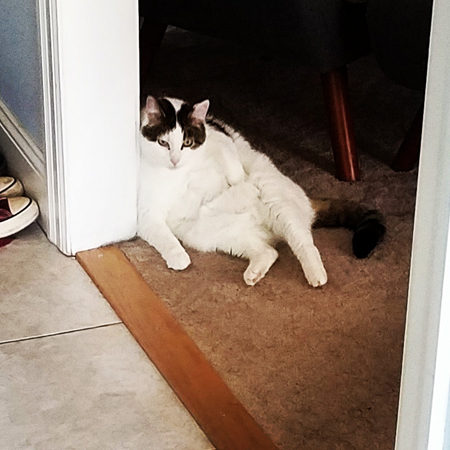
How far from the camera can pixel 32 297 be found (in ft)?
5.46

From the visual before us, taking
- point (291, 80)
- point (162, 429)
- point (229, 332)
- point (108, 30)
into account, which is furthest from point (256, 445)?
point (291, 80)

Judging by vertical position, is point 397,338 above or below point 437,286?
below

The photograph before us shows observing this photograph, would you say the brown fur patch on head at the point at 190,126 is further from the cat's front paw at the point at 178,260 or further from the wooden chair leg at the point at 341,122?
the wooden chair leg at the point at 341,122

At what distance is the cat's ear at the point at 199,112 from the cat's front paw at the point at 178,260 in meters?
0.34

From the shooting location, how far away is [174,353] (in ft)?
4.90

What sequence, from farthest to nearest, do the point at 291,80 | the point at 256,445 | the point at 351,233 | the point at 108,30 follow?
the point at 291,80, the point at 351,233, the point at 108,30, the point at 256,445

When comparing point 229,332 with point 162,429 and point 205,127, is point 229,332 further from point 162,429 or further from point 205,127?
point 205,127

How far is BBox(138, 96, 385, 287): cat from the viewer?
5.97 ft

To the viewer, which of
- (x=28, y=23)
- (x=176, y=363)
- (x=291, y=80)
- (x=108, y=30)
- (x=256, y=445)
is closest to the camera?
(x=256, y=445)

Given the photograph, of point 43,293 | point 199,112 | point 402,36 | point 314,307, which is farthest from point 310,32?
point 43,293

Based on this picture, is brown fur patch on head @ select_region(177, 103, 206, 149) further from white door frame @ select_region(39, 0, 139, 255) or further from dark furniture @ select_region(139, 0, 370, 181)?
dark furniture @ select_region(139, 0, 370, 181)

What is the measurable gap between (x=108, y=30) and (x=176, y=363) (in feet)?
2.32

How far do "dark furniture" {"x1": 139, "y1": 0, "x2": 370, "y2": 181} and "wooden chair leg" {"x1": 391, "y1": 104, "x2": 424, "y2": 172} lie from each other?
13cm

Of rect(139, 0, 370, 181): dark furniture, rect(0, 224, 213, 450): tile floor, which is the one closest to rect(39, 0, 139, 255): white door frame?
rect(0, 224, 213, 450): tile floor
